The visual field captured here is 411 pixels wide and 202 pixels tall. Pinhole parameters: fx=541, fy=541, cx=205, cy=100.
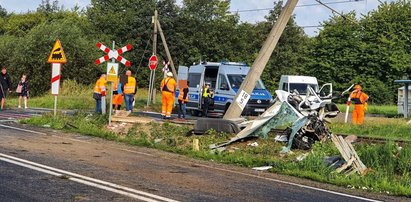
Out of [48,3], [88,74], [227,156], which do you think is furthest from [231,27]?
[227,156]

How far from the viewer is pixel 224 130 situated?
1391 cm

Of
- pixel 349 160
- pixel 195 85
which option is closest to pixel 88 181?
pixel 349 160

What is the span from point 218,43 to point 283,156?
52.8 metres

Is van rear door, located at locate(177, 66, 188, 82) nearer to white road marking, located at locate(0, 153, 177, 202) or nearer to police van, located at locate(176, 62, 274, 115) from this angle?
police van, located at locate(176, 62, 274, 115)

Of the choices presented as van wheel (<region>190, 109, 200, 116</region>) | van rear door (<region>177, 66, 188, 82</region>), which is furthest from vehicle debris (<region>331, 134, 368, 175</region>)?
van rear door (<region>177, 66, 188, 82</region>)

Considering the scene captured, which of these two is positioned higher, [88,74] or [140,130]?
[88,74]

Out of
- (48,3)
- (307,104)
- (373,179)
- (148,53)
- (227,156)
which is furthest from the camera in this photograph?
(48,3)

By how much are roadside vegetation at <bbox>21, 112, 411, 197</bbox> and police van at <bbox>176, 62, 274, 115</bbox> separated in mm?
7473

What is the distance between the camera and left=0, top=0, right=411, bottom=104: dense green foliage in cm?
4653

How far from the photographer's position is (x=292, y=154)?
12008 millimetres

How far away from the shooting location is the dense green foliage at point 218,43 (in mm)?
46531

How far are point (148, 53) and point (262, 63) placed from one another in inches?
1886

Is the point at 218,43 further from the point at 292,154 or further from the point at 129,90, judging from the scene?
the point at 292,154

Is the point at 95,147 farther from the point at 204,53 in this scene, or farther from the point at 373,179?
the point at 204,53
